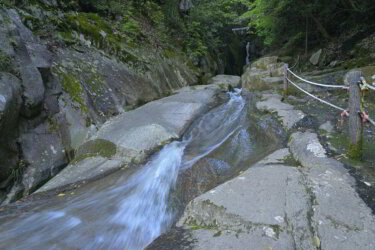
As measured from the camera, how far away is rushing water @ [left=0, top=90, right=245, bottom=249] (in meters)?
3.27

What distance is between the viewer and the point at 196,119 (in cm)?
739

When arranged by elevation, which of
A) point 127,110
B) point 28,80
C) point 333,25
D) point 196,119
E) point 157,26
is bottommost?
point 196,119

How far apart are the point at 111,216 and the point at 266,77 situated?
32.7 ft

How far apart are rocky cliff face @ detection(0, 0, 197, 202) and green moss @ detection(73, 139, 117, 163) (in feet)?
0.96

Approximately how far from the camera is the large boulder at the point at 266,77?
10.9 m

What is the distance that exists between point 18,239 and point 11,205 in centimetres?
116

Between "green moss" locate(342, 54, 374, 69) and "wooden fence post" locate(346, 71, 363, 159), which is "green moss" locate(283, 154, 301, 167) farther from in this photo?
"green moss" locate(342, 54, 374, 69)

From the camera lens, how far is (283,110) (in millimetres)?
6430

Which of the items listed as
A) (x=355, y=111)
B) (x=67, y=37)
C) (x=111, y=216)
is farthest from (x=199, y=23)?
(x=111, y=216)

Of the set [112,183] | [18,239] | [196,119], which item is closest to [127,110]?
[196,119]

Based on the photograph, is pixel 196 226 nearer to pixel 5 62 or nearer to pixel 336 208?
pixel 336 208

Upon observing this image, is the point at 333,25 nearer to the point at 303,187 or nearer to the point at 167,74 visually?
the point at 167,74

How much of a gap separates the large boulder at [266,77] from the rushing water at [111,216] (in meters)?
6.60

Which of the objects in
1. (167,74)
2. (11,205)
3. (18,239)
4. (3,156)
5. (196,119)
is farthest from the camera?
(167,74)
